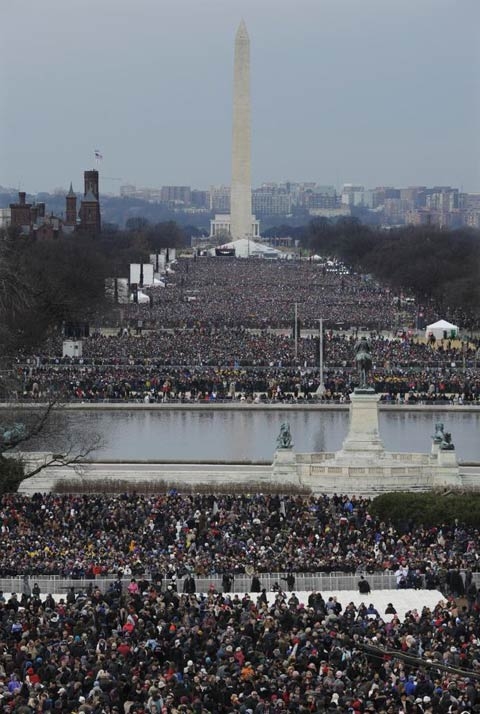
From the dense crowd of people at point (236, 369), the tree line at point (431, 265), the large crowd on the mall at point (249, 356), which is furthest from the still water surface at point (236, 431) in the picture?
the tree line at point (431, 265)

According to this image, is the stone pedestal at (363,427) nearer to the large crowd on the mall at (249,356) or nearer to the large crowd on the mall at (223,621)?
the large crowd on the mall at (223,621)

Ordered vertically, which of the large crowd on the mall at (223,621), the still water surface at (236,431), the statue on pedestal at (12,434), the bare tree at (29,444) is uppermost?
the statue on pedestal at (12,434)

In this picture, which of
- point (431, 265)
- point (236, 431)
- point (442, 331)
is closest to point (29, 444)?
point (236, 431)

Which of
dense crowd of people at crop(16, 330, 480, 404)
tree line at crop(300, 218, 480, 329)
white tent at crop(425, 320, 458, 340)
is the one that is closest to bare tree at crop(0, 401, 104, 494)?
dense crowd of people at crop(16, 330, 480, 404)

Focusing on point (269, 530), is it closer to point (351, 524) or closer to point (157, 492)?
point (351, 524)

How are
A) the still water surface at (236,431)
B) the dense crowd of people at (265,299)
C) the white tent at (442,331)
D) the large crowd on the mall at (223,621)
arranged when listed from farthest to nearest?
the dense crowd of people at (265,299), the white tent at (442,331), the still water surface at (236,431), the large crowd on the mall at (223,621)

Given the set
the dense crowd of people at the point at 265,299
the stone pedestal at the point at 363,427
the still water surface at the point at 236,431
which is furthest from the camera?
the dense crowd of people at the point at 265,299

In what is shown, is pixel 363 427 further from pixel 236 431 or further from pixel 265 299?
pixel 265 299
